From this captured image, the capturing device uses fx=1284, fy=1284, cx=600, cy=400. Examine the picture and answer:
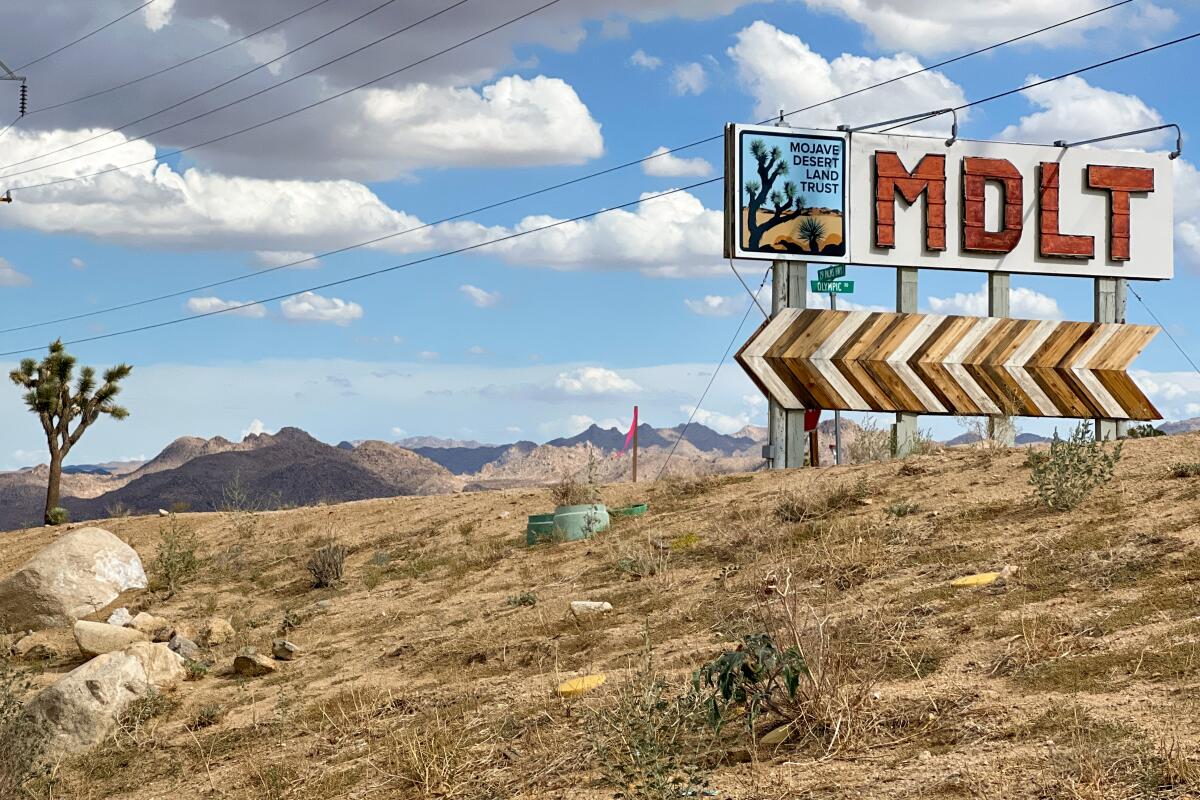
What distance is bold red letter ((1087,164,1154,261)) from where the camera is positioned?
2636 centimetres

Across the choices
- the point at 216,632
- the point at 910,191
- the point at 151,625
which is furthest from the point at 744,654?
the point at 910,191

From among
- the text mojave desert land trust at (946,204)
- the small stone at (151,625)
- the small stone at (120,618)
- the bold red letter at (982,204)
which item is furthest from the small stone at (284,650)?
the bold red letter at (982,204)

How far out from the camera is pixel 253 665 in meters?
14.0

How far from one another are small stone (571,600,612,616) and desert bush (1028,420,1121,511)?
4851 millimetres

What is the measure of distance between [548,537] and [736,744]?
33.3 ft

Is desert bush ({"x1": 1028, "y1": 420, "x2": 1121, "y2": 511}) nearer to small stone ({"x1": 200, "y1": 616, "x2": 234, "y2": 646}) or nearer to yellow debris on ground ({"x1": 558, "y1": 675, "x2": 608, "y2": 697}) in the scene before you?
yellow debris on ground ({"x1": 558, "y1": 675, "x2": 608, "y2": 697})

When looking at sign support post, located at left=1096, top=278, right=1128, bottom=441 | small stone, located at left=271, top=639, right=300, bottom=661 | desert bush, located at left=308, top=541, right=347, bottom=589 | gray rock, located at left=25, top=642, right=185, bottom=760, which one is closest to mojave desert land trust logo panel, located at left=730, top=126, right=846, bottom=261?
sign support post, located at left=1096, top=278, right=1128, bottom=441

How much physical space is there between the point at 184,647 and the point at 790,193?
13.9 metres

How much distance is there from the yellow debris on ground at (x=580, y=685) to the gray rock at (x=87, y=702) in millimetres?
4994

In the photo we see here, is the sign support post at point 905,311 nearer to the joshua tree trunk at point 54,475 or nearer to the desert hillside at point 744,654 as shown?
the desert hillside at point 744,654

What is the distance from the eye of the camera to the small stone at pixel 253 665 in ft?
45.8

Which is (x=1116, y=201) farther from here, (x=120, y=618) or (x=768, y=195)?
(x=120, y=618)

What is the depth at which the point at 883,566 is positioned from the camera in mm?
12492

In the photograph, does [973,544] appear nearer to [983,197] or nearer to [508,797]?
[508,797]
